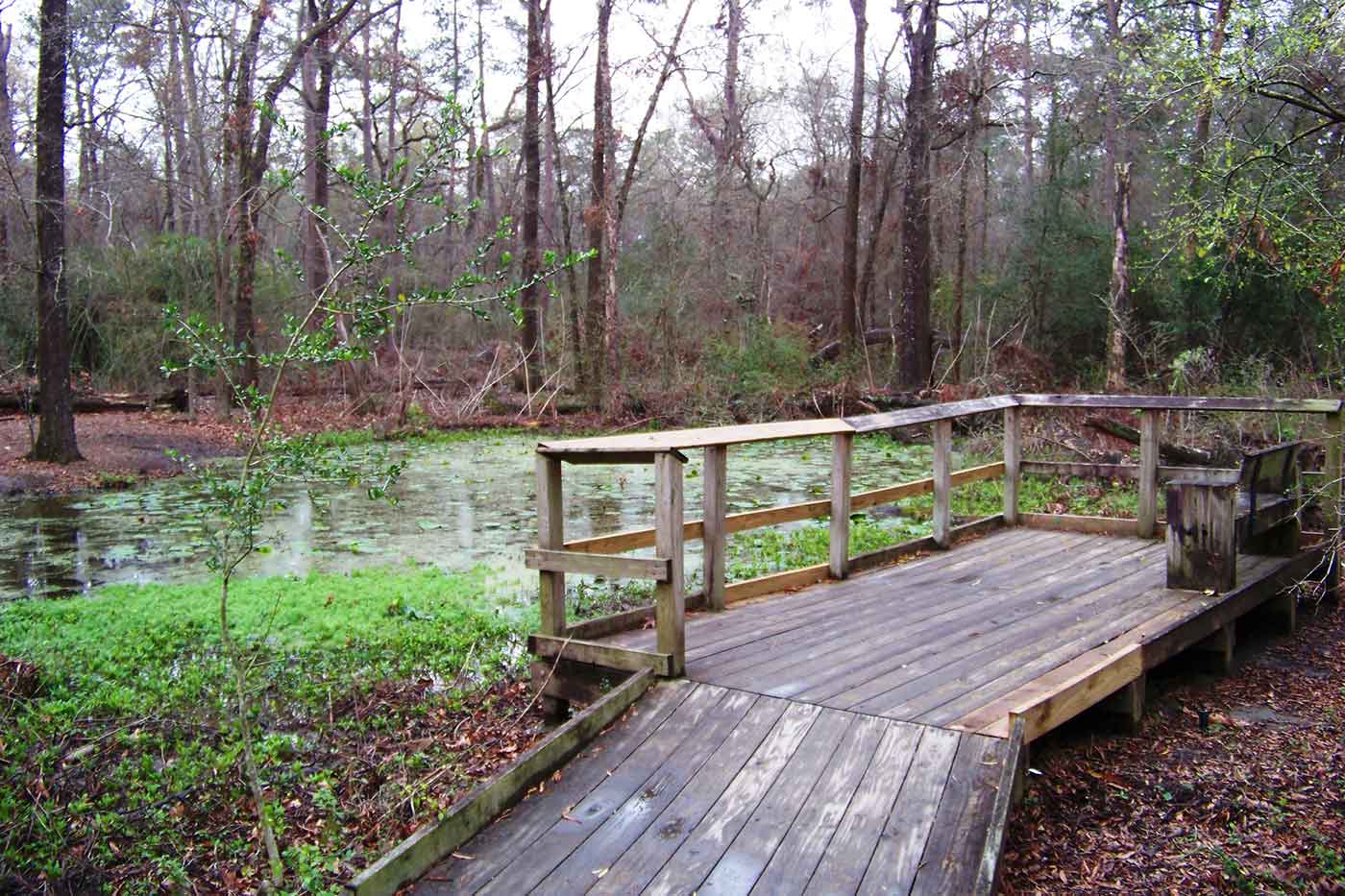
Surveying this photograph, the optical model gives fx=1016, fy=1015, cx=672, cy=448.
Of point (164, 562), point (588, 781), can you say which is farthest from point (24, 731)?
point (164, 562)

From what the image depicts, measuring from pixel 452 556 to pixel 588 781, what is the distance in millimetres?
5446

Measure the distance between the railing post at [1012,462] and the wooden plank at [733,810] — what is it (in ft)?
15.0

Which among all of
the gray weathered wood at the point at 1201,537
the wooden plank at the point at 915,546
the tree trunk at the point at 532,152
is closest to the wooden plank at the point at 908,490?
the wooden plank at the point at 915,546

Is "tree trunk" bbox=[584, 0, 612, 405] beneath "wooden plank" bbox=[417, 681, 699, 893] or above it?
above

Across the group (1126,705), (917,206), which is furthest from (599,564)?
(917,206)

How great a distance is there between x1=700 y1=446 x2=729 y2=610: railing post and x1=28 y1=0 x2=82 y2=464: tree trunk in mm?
11934

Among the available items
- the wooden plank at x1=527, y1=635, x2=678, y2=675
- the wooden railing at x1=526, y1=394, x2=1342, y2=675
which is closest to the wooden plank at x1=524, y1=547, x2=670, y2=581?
the wooden railing at x1=526, y1=394, x2=1342, y2=675

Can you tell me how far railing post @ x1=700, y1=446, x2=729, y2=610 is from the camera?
5316 millimetres

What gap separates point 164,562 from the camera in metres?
8.61

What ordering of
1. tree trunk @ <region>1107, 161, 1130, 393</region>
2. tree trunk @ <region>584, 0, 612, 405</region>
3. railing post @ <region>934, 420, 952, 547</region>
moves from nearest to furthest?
railing post @ <region>934, 420, 952, 547</region> → tree trunk @ <region>1107, 161, 1130, 393</region> → tree trunk @ <region>584, 0, 612, 405</region>

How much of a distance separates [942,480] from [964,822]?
4.16 metres

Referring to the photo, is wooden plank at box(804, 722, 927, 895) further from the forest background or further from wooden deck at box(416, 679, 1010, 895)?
the forest background

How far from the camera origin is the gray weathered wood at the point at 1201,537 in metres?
5.77

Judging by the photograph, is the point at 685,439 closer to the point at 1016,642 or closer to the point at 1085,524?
the point at 1016,642
